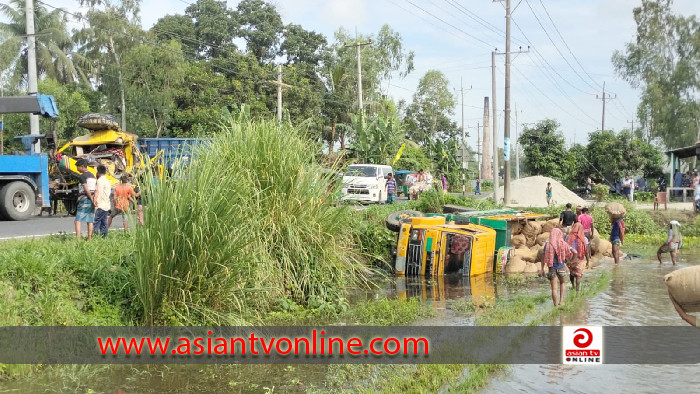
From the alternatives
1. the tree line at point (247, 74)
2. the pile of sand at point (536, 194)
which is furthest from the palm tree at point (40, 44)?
the pile of sand at point (536, 194)

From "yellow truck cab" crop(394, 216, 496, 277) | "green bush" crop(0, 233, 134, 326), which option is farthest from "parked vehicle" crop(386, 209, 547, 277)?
"green bush" crop(0, 233, 134, 326)

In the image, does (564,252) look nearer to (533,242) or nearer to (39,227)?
(533,242)

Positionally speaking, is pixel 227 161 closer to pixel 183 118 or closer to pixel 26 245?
pixel 26 245

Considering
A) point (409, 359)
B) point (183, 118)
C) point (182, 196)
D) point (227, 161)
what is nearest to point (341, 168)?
point (227, 161)

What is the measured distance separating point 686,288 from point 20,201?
17.5m

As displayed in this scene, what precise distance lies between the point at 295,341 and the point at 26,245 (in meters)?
4.21

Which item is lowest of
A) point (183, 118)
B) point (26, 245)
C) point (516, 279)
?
point (516, 279)

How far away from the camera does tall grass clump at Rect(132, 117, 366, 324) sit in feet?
27.0

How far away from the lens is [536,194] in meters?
37.5

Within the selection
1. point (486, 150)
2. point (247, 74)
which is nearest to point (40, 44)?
point (247, 74)

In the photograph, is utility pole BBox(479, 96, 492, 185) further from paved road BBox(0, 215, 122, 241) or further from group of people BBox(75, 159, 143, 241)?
group of people BBox(75, 159, 143, 241)

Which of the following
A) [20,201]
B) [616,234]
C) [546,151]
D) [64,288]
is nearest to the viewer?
[64,288]

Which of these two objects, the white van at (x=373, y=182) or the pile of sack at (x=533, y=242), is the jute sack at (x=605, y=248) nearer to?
the pile of sack at (x=533, y=242)

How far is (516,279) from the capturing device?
46.6ft
